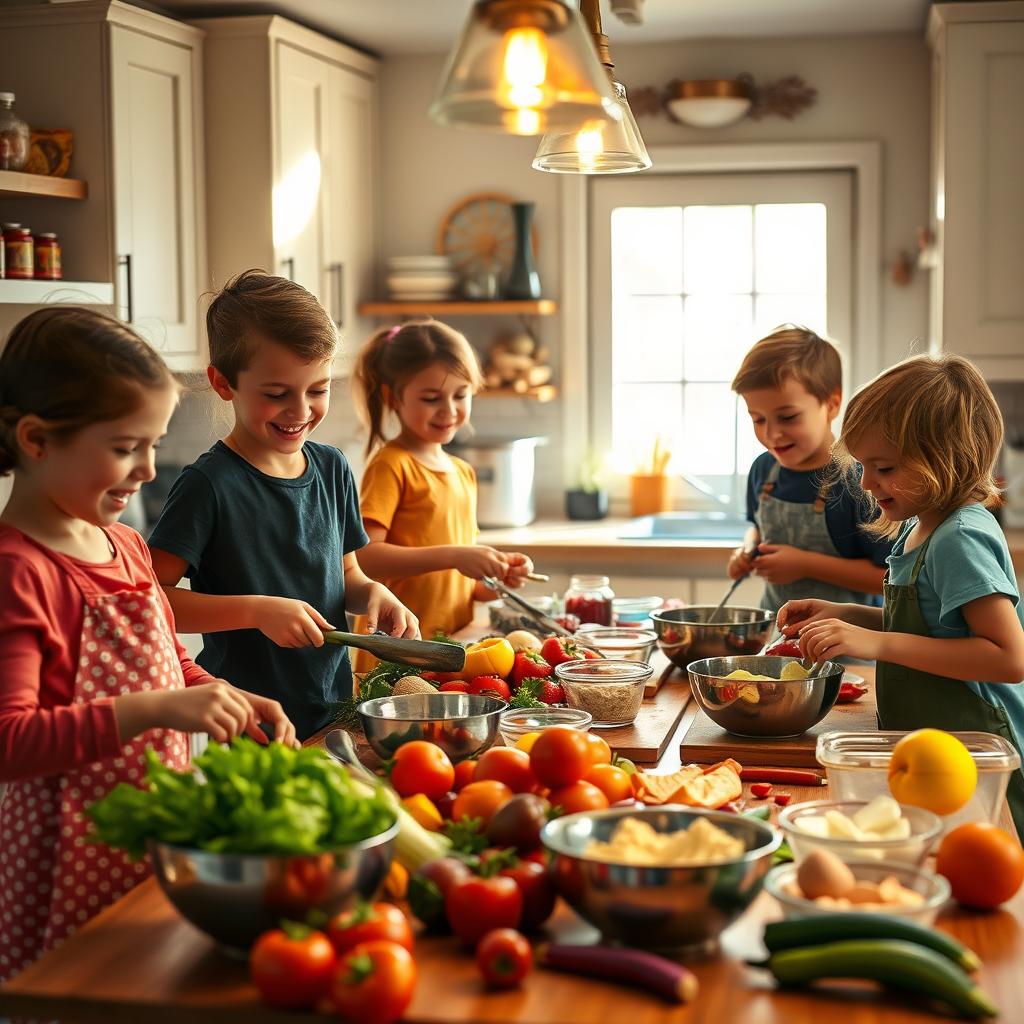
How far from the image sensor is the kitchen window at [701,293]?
440 centimetres

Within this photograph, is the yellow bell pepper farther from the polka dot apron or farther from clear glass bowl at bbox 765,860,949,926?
clear glass bowl at bbox 765,860,949,926

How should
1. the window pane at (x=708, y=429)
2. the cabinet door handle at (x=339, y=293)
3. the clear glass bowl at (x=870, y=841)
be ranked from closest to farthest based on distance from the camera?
1. the clear glass bowl at (x=870, y=841)
2. the cabinet door handle at (x=339, y=293)
3. the window pane at (x=708, y=429)

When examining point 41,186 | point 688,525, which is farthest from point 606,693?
point 688,525

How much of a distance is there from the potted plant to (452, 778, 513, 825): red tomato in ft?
10.4

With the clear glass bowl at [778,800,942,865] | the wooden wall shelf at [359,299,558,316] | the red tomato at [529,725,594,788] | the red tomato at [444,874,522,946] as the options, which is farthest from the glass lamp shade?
the wooden wall shelf at [359,299,558,316]

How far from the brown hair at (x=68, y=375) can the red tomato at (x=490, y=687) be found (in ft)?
2.18

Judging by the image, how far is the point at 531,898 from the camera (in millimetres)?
1136

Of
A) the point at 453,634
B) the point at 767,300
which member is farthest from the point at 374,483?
the point at 767,300

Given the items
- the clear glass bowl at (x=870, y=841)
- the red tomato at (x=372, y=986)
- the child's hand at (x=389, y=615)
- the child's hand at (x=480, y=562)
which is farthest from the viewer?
the child's hand at (x=480, y=562)

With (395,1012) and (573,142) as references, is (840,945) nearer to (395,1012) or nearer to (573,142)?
(395,1012)

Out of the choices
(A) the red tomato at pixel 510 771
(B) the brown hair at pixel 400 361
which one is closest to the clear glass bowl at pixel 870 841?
(A) the red tomato at pixel 510 771

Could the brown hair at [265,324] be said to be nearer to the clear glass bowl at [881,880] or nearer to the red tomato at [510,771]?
the red tomato at [510,771]

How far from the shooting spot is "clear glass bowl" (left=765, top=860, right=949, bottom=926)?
1.09 meters

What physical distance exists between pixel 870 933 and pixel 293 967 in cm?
45
